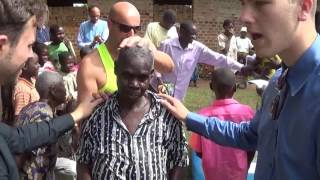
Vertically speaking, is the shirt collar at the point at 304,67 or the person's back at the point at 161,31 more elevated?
the shirt collar at the point at 304,67

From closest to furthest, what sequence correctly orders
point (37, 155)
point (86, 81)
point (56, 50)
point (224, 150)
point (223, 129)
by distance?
point (223, 129)
point (37, 155)
point (86, 81)
point (224, 150)
point (56, 50)

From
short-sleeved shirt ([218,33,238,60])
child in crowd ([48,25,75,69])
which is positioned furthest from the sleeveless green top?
short-sleeved shirt ([218,33,238,60])

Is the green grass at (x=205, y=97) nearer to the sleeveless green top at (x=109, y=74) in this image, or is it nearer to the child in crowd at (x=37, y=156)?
the sleeveless green top at (x=109, y=74)

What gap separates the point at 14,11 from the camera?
→ 2.08 m

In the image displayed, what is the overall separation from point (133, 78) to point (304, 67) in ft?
3.62

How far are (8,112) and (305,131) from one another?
2.50 metres

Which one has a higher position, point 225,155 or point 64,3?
point 225,155

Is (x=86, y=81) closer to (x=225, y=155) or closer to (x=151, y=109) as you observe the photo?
(x=151, y=109)

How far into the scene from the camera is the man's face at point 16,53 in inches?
83.0

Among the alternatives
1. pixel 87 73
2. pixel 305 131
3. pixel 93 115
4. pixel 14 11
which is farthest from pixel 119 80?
pixel 305 131

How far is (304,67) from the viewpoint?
217 cm

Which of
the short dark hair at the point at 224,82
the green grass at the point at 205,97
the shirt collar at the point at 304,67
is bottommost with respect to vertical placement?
the green grass at the point at 205,97

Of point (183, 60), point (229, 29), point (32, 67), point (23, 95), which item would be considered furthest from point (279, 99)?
point (229, 29)

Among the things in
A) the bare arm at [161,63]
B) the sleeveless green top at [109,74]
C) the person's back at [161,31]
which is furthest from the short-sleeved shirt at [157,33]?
the sleeveless green top at [109,74]
